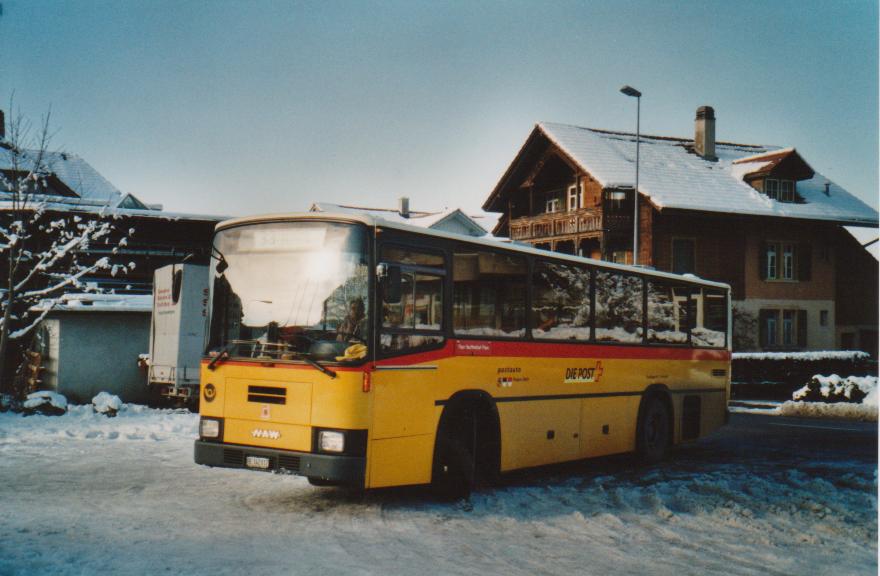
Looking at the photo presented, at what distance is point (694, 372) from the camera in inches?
575

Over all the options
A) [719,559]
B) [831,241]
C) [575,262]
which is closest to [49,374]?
[575,262]

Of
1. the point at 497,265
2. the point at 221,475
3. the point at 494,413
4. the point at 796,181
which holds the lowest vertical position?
the point at 221,475

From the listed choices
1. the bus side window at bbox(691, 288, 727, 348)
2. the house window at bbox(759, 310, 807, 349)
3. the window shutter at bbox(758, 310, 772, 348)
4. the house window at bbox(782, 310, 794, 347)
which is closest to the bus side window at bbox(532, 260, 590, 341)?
the bus side window at bbox(691, 288, 727, 348)

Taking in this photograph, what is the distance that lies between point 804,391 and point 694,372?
39.3 feet

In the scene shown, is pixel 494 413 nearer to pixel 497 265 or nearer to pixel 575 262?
pixel 497 265

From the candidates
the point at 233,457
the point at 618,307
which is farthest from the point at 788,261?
the point at 233,457

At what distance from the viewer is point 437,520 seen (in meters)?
8.57

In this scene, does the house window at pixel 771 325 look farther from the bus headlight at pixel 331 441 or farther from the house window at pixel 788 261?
the bus headlight at pixel 331 441

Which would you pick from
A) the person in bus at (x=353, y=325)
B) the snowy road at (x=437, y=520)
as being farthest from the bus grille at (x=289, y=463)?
the person in bus at (x=353, y=325)

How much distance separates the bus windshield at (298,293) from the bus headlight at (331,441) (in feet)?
2.26

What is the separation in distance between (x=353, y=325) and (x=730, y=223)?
113ft

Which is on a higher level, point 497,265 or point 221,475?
point 497,265

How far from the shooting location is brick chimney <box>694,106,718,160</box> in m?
45.3

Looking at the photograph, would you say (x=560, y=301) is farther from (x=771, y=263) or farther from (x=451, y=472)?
(x=771, y=263)
